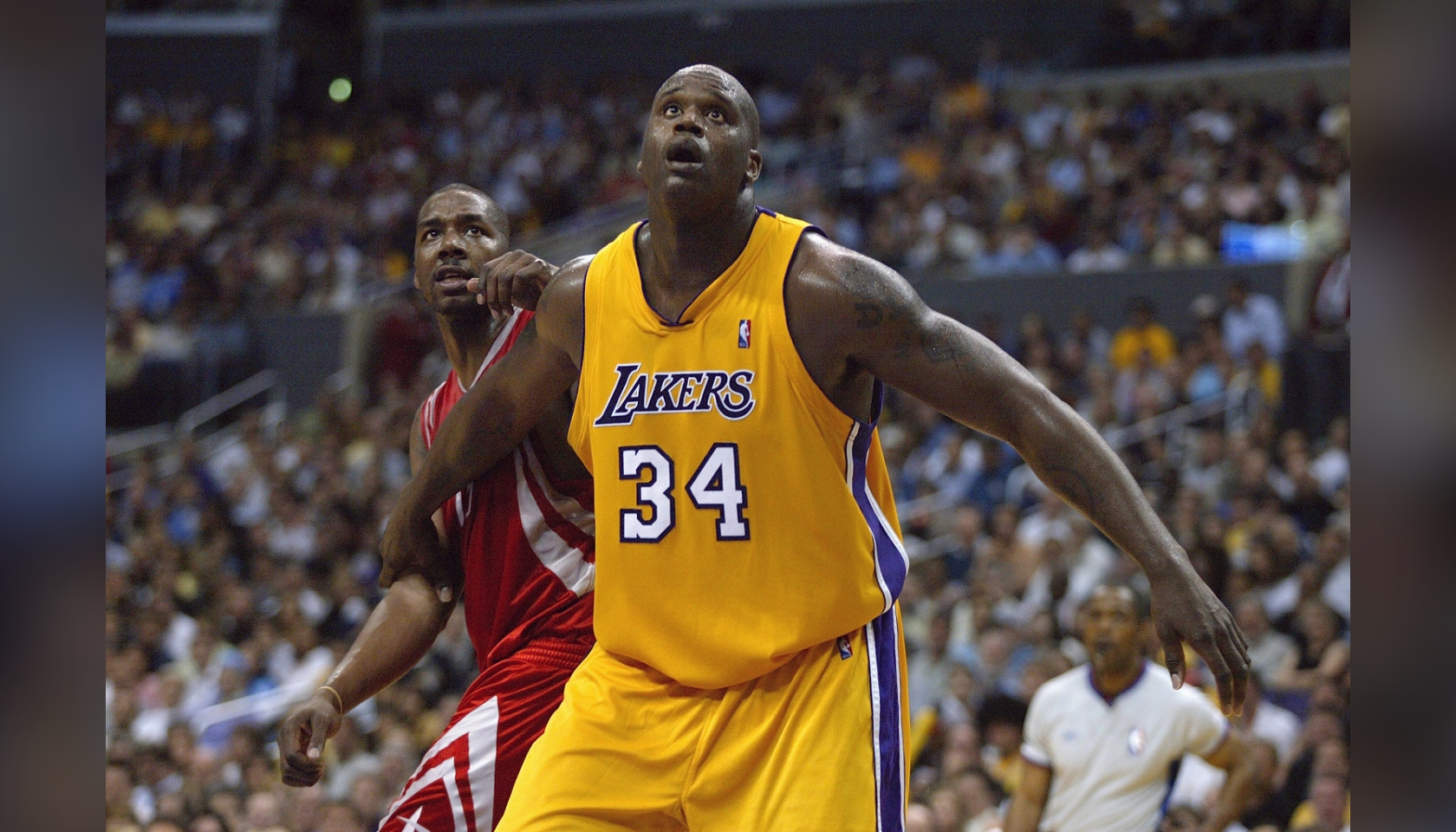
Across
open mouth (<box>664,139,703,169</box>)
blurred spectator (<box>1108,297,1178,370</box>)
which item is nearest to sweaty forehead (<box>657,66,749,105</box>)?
open mouth (<box>664,139,703,169</box>)

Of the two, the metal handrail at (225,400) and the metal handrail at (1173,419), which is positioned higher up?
the metal handrail at (1173,419)

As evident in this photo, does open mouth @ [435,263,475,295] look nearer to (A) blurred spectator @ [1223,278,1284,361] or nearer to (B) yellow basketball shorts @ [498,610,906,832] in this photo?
(B) yellow basketball shorts @ [498,610,906,832]

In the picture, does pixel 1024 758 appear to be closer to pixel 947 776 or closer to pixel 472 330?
pixel 947 776

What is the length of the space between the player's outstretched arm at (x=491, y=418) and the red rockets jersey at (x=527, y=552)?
11cm

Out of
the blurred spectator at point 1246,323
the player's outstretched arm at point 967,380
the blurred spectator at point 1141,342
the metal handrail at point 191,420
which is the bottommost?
the metal handrail at point 191,420

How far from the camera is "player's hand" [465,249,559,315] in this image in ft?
11.7

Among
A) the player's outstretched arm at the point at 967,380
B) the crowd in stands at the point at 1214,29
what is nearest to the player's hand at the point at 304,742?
the player's outstretched arm at the point at 967,380

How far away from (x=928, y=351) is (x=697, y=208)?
0.59 metres

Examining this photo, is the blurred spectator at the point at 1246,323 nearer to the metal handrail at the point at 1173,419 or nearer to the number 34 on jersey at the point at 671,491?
the metal handrail at the point at 1173,419

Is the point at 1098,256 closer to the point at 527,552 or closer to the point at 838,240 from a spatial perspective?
the point at 838,240

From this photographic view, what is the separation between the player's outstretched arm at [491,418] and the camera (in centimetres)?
350

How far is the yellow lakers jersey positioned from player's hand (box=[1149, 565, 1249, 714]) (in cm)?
61

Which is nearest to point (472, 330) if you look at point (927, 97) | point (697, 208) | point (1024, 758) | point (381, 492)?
point (697, 208)

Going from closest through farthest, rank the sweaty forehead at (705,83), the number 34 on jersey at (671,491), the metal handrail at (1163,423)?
the number 34 on jersey at (671,491), the sweaty forehead at (705,83), the metal handrail at (1163,423)
